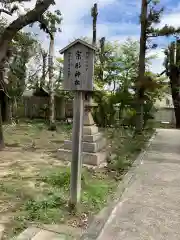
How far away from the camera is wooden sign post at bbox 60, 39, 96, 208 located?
423 centimetres

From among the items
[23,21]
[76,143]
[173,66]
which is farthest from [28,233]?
[173,66]

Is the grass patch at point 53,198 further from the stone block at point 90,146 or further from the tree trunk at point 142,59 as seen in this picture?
the tree trunk at point 142,59

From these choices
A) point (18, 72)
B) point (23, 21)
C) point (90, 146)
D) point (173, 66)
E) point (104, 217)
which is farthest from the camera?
point (18, 72)

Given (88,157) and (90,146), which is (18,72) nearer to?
(90,146)

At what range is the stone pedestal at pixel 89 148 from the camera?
755cm

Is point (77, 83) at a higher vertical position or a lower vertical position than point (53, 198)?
higher

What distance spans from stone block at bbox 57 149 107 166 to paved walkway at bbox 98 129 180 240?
102 cm

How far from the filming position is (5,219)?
3889 millimetres

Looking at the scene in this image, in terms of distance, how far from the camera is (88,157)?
7.57 meters

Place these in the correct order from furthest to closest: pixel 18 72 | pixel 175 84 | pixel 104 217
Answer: pixel 175 84
pixel 18 72
pixel 104 217

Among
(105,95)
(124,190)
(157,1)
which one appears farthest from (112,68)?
(124,190)

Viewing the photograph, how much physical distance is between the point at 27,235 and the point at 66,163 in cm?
395

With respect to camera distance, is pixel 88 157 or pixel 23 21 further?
pixel 23 21

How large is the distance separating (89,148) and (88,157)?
29 cm
